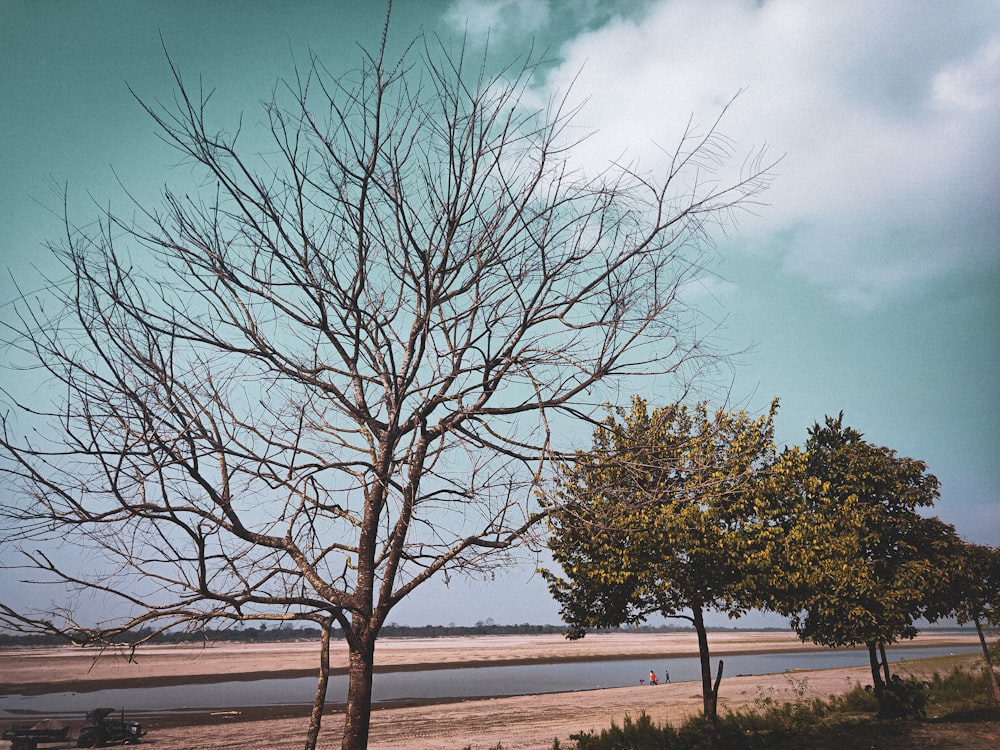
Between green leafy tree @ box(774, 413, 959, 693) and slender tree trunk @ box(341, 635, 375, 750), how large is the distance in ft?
32.8

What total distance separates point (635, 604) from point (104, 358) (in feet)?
36.3

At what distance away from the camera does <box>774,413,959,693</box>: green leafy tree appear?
13289 mm

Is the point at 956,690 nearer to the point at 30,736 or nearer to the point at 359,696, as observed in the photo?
the point at 359,696

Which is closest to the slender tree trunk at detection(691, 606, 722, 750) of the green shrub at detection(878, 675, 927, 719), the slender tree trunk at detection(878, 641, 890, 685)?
the slender tree trunk at detection(878, 641, 890, 685)

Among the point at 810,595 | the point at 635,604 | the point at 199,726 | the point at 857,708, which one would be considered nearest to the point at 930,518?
the point at 810,595

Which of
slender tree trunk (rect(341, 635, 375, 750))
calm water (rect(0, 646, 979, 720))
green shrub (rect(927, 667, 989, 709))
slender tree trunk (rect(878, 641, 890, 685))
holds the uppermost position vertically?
slender tree trunk (rect(341, 635, 375, 750))

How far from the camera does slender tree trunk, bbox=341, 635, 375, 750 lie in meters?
4.55

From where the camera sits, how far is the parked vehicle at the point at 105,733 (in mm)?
19906

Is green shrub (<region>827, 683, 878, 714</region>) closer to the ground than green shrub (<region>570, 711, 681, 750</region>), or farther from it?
closer to the ground

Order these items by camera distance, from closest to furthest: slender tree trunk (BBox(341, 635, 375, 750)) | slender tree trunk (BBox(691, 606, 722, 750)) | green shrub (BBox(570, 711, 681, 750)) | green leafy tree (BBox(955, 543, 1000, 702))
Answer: slender tree trunk (BBox(341, 635, 375, 750)) < slender tree trunk (BBox(691, 606, 722, 750)) < green shrub (BBox(570, 711, 681, 750)) < green leafy tree (BBox(955, 543, 1000, 702))

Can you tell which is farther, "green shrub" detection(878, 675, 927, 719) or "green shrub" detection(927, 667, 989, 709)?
"green shrub" detection(927, 667, 989, 709)

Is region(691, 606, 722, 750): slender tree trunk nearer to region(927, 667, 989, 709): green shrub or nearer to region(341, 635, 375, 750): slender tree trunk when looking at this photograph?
region(341, 635, 375, 750): slender tree trunk

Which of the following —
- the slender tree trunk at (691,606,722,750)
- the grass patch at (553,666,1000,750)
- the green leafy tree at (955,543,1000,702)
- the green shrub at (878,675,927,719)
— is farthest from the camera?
the green leafy tree at (955,543,1000,702)

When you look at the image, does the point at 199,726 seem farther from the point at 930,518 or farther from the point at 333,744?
the point at 930,518
